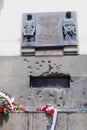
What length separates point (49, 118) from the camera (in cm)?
733

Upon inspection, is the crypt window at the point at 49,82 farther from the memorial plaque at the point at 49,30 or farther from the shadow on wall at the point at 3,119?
the shadow on wall at the point at 3,119

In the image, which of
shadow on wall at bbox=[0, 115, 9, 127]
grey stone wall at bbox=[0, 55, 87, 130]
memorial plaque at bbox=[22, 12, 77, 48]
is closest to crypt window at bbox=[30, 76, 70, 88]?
grey stone wall at bbox=[0, 55, 87, 130]

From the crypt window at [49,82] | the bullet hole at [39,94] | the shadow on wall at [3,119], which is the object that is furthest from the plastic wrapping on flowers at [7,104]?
the crypt window at [49,82]

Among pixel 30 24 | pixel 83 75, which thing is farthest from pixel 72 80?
pixel 30 24

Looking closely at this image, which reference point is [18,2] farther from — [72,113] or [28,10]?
[72,113]

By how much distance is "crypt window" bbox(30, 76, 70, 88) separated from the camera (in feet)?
28.9

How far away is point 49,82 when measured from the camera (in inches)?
348

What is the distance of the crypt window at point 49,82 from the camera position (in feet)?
28.9

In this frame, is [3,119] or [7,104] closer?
[3,119]

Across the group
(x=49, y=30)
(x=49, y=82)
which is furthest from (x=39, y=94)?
(x=49, y=30)

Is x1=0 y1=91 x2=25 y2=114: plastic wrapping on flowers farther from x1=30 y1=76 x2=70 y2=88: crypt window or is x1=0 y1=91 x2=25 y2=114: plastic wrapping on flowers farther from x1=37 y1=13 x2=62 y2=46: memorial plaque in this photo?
x1=37 y1=13 x2=62 y2=46: memorial plaque

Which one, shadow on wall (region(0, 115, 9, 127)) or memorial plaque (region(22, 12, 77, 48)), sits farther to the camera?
memorial plaque (region(22, 12, 77, 48))

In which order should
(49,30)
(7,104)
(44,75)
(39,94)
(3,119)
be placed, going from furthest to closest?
(49,30) → (44,75) → (39,94) → (7,104) → (3,119)

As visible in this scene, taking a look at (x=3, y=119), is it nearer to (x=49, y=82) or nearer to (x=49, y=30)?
(x=49, y=82)
